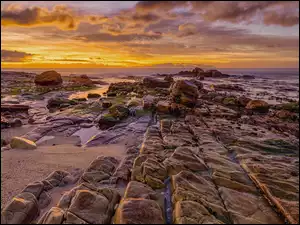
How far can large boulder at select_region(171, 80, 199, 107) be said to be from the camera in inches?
824

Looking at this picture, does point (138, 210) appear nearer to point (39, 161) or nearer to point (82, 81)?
point (39, 161)

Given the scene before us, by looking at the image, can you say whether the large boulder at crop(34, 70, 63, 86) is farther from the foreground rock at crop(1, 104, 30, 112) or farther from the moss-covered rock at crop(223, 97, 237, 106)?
the moss-covered rock at crop(223, 97, 237, 106)

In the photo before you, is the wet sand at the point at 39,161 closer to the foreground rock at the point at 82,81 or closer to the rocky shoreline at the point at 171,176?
the rocky shoreline at the point at 171,176

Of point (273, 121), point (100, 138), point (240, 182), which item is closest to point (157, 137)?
point (100, 138)

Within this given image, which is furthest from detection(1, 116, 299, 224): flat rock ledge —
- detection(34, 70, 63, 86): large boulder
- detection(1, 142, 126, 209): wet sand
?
detection(34, 70, 63, 86): large boulder

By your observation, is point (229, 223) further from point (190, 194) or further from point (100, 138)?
point (100, 138)

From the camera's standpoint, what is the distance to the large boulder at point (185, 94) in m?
20.9

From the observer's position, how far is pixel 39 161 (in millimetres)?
9062

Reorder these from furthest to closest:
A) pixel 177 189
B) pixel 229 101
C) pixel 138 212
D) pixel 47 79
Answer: pixel 47 79 < pixel 229 101 < pixel 177 189 < pixel 138 212

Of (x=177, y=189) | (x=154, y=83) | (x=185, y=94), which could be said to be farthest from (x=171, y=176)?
(x=154, y=83)

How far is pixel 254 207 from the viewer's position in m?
6.33

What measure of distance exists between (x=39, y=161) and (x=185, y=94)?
49.8ft

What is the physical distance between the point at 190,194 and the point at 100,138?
23.1 feet

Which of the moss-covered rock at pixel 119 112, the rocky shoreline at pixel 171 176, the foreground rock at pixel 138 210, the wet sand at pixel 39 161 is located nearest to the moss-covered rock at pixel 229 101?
the rocky shoreline at pixel 171 176
